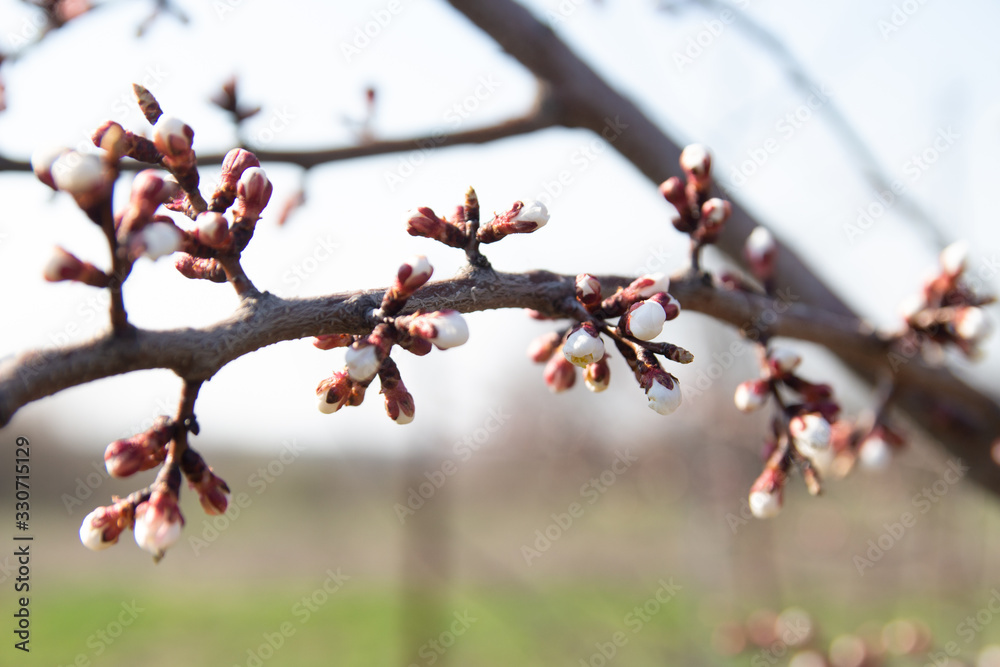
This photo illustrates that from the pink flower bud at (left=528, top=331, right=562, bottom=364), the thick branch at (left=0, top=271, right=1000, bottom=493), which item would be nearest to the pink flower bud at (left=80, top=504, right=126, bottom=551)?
the thick branch at (left=0, top=271, right=1000, bottom=493)

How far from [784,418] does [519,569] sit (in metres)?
24.8

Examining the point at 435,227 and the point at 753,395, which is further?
the point at 753,395

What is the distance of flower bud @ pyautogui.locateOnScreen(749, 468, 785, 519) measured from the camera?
1.79 m

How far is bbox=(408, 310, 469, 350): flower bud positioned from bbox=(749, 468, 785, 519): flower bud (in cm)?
107

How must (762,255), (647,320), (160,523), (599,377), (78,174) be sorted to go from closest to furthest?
(78,174), (160,523), (647,320), (599,377), (762,255)

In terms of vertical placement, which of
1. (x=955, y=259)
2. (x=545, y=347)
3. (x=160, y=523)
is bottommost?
(x=160, y=523)

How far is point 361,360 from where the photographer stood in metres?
1.18

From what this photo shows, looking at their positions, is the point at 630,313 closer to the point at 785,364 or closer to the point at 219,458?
the point at 785,364

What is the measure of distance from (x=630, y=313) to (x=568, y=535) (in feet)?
104

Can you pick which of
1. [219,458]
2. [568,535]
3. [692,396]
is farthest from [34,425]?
[692,396]

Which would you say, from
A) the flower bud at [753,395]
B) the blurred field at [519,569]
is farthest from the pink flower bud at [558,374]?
the blurred field at [519,569]

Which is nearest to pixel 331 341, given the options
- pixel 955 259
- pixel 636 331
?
pixel 636 331

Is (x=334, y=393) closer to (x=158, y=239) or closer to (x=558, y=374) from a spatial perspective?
(x=158, y=239)

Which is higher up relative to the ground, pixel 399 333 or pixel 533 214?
pixel 533 214
